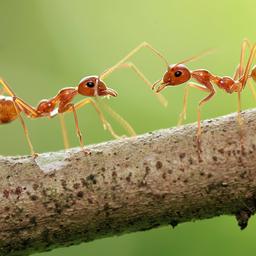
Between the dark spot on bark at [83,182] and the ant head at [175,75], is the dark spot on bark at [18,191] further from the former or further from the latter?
the ant head at [175,75]

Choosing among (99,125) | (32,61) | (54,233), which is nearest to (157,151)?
(54,233)

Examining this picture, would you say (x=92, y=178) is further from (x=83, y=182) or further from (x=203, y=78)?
(x=203, y=78)

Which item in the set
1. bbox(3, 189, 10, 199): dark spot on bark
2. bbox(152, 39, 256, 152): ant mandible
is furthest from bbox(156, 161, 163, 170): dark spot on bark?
bbox(152, 39, 256, 152): ant mandible

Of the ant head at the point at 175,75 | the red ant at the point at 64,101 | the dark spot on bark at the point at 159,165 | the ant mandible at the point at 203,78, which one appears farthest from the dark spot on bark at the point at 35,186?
the ant head at the point at 175,75

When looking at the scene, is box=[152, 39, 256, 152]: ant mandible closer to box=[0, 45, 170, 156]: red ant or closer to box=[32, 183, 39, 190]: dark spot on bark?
box=[0, 45, 170, 156]: red ant

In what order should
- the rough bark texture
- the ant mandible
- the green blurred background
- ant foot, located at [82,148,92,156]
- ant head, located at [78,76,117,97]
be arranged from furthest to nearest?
the green blurred background, ant head, located at [78,76,117,97], the ant mandible, ant foot, located at [82,148,92,156], the rough bark texture

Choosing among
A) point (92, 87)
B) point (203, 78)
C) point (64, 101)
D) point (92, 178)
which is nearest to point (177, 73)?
point (203, 78)
